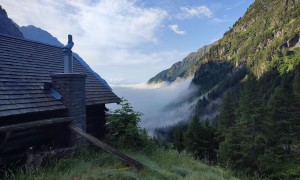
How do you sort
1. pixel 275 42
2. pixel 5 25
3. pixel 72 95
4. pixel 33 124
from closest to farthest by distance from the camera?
pixel 33 124 → pixel 72 95 → pixel 5 25 → pixel 275 42

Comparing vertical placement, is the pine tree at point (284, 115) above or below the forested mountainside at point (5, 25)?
below

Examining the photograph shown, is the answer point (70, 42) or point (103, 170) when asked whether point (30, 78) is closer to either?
point (70, 42)

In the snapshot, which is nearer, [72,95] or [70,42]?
[72,95]

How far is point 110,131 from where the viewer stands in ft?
44.4

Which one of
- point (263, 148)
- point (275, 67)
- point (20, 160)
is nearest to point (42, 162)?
point (20, 160)

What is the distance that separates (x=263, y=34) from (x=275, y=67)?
55.6 metres

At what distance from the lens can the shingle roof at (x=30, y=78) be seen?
30.6 ft

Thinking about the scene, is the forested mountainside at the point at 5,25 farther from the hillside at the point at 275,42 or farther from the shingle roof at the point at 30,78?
the shingle roof at the point at 30,78

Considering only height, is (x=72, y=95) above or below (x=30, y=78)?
below

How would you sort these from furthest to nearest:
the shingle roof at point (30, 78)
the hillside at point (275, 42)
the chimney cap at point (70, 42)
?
the hillside at point (275, 42) → the chimney cap at point (70, 42) → the shingle roof at point (30, 78)

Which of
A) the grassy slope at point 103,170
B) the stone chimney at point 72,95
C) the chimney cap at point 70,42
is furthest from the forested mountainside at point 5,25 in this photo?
the grassy slope at point 103,170

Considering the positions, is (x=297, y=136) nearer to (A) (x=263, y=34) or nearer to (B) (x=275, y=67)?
(B) (x=275, y=67)

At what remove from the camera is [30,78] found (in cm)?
1127

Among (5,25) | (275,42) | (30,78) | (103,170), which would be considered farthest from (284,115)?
(275,42)
